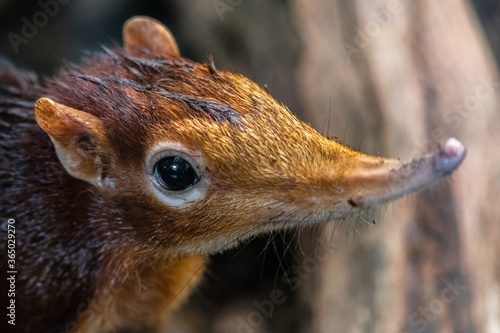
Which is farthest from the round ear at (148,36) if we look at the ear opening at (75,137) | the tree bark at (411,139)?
the tree bark at (411,139)

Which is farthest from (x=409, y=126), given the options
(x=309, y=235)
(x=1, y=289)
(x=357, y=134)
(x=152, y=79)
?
(x=1, y=289)

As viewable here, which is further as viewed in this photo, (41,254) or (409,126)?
(409,126)

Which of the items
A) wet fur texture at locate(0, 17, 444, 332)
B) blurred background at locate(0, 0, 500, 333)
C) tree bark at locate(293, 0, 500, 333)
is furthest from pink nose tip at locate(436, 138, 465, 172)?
tree bark at locate(293, 0, 500, 333)

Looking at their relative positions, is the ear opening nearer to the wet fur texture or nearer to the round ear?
the wet fur texture

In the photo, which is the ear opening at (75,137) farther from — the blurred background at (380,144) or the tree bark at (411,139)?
the tree bark at (411,139)

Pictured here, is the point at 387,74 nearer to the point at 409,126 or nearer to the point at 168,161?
the point at 409,126

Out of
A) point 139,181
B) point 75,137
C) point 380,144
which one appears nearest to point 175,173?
point 139,181
